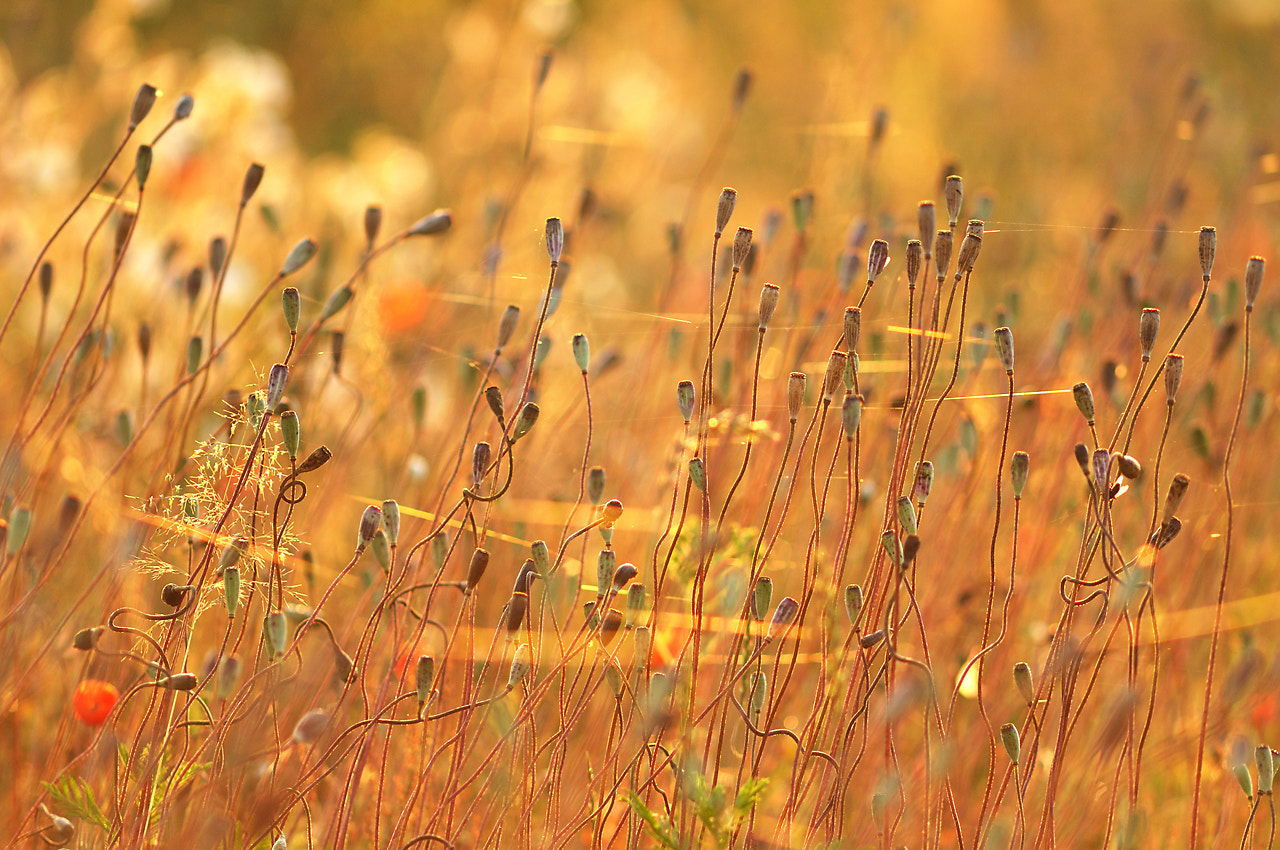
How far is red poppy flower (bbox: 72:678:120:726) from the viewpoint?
3.96 ft

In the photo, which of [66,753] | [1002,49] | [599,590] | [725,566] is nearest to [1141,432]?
[725,566]

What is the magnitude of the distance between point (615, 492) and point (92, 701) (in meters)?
0.87

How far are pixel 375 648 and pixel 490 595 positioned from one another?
0.23m

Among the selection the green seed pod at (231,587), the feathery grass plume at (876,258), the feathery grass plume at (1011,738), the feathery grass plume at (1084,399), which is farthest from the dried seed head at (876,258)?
the green seed pod at (231,587)

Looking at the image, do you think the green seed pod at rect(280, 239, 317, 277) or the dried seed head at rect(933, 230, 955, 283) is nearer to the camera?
the dried seed head at rect(933, 230, 955, 283)

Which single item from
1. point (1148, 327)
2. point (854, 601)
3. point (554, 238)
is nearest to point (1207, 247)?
point (1148, 327)

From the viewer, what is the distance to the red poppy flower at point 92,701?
3.96 feet

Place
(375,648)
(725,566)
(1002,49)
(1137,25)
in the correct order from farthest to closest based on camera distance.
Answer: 1. (1137,25)
2. (1002,49)
3. (725,566)
4. (375,648)

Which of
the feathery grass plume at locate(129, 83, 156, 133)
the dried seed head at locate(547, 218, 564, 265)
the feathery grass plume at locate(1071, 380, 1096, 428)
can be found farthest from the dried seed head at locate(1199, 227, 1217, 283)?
the feathery grass plume at locate(129, 83, 156, 133)

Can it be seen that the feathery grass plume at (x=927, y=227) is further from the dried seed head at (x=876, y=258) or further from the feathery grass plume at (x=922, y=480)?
the feathery grass plume at (x=922, y=480)

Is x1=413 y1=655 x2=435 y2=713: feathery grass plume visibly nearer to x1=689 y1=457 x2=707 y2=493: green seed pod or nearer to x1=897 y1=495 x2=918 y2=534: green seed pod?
x1=689 y1=457 x2=707 y2=493: green seed pod

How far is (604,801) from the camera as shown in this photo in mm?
1056

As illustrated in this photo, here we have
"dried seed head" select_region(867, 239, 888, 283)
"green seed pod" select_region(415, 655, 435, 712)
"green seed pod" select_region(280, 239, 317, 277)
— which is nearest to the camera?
"green seed pod" select_region(415, 655, 435, 712)

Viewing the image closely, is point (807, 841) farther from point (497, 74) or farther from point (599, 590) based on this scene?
point (497, 74)
